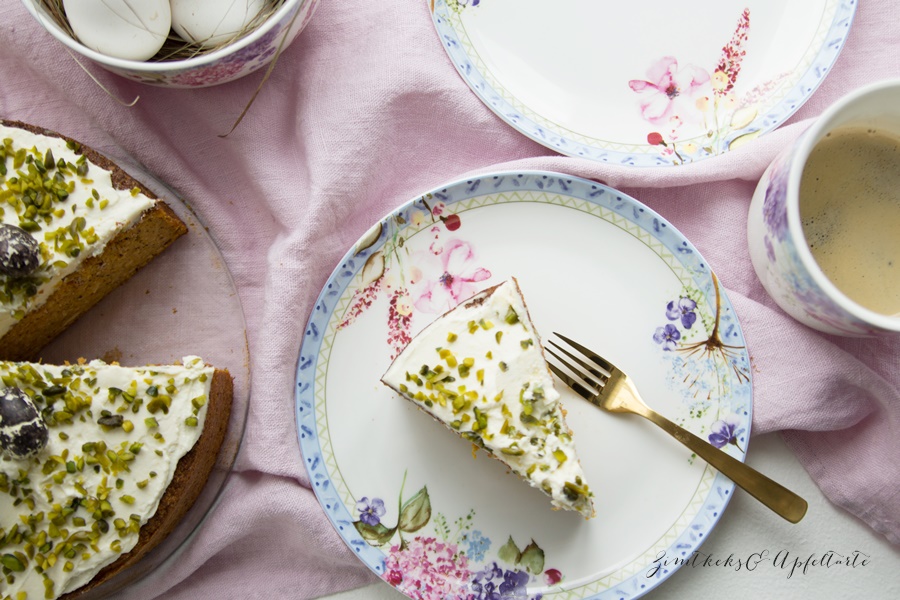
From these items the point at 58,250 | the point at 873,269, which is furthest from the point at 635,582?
the point at 58,250

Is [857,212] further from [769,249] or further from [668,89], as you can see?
[668,89]

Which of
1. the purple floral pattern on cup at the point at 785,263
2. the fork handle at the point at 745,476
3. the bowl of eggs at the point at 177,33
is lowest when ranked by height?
the fork handle at the point at 745,476

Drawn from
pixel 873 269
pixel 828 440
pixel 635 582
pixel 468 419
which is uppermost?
pixel 873 269

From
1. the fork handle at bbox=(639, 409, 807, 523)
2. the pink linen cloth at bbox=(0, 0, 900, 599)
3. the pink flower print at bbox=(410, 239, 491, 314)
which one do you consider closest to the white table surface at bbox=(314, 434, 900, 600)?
the pink linen cloth at bbox=(0, 0, 900, 599)

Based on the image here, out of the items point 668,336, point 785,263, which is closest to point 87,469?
point 668,336

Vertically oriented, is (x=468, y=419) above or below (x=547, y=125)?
below

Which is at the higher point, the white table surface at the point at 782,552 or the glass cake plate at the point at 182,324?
the glass cake plate at the point at 182,324

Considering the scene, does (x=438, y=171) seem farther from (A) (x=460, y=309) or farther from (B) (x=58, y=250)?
(B) (x=58, y=250)

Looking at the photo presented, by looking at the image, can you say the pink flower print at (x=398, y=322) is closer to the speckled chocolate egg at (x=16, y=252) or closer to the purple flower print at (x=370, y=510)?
the purple flower print at (x=370, y=510)

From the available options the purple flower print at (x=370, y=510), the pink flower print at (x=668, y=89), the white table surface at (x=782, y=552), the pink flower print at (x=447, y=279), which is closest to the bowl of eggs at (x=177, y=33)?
the pink flower print at (x=447, y=279)
